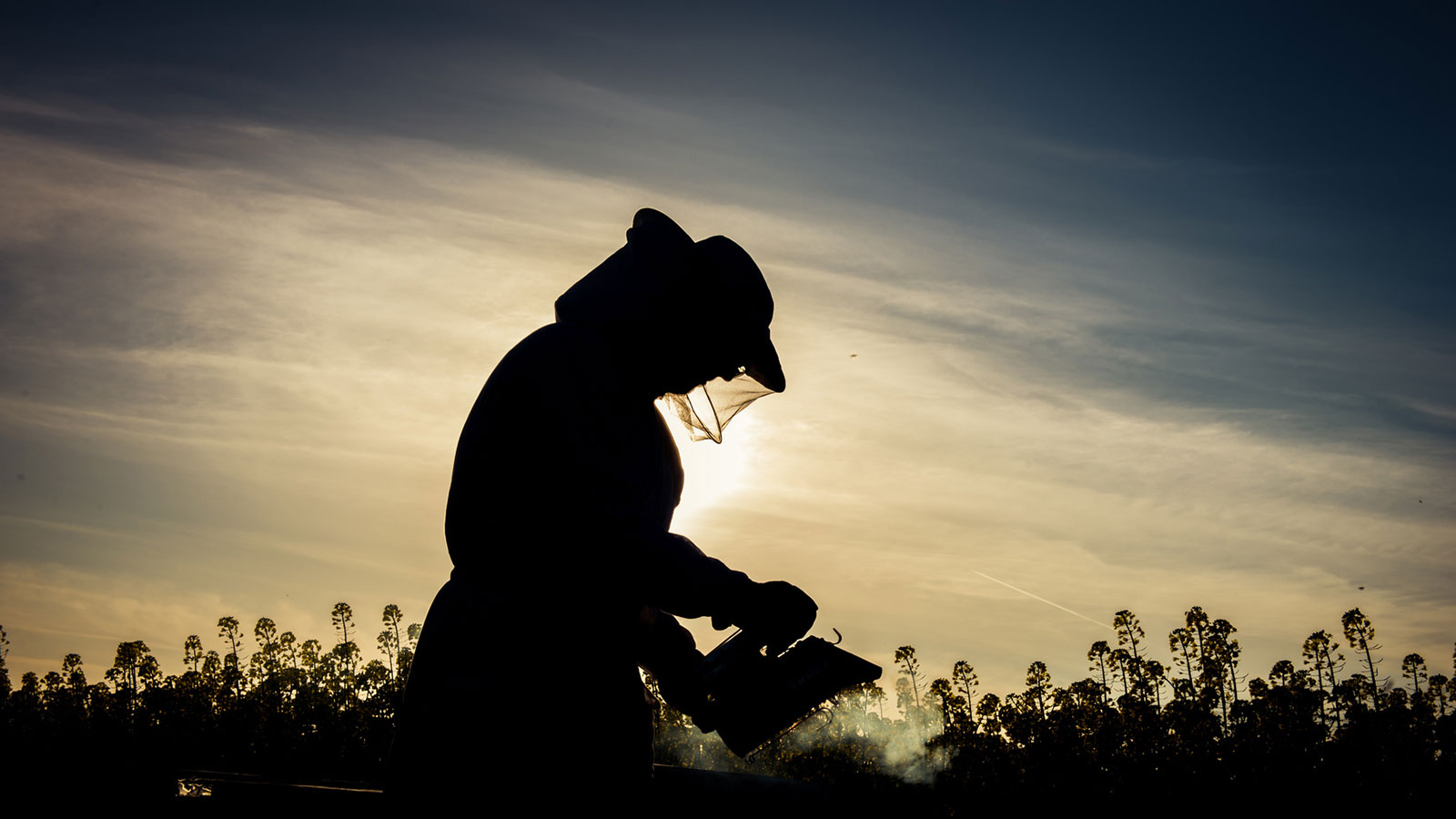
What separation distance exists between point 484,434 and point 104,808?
1.48m

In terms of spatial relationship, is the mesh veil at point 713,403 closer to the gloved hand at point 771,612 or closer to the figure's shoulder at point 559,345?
the figure's shoulder at point 559,345

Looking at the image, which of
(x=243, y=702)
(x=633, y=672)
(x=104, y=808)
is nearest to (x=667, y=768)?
(x=633, y=672)

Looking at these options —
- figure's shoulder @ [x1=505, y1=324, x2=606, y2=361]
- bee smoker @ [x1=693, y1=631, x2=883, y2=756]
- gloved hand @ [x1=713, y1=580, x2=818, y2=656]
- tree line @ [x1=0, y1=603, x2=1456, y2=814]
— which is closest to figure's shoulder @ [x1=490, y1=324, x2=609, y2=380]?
figure's shoulder @ [x1=505, y1=324, x2=606, y2=361]

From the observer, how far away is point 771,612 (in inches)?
130

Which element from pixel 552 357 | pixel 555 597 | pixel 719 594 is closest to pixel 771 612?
pixel 719 594

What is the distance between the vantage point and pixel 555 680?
3.14 metres

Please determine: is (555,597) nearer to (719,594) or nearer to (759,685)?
(719,594)

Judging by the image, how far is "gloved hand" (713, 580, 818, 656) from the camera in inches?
130

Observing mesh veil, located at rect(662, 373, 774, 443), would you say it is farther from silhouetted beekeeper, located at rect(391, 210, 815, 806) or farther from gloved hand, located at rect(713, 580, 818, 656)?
gloved hand, located at rect(713, 580, 818, 656)

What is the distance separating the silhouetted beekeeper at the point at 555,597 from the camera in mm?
3055

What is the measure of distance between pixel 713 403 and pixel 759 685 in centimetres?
213

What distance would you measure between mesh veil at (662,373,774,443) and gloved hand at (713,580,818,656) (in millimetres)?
1926

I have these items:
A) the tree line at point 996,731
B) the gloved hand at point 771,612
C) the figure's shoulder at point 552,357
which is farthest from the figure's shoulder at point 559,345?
the tree line at point 996,731

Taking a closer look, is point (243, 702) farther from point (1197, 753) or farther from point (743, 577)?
point (743, 577)
